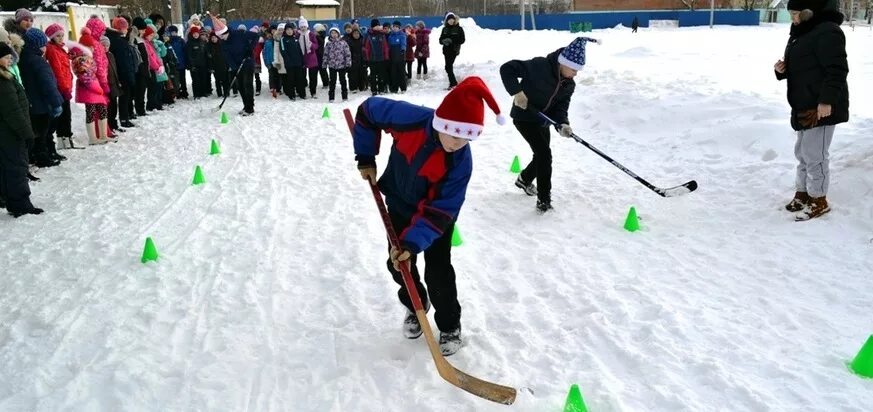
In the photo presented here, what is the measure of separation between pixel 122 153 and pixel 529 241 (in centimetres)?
672

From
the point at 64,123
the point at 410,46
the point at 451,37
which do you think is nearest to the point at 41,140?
the point at 64,123

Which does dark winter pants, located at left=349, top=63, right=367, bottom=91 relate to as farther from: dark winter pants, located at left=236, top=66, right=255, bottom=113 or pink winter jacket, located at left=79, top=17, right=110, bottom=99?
pink winter jacket, located at left=79, top=17, right=110, bottom=99

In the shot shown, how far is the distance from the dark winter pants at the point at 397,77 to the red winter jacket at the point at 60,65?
780 cm

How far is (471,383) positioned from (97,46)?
900 centimetres

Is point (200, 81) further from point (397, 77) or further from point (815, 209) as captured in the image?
point (815, 209)

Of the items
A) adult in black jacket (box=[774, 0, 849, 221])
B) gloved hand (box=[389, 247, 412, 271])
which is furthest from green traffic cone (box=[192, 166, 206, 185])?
adult in black jacket (box=[774, 0, 849, 221])

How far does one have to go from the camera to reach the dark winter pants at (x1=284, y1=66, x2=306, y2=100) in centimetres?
1462

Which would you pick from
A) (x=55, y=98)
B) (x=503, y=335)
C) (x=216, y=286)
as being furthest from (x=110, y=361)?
(x=55, y=98)

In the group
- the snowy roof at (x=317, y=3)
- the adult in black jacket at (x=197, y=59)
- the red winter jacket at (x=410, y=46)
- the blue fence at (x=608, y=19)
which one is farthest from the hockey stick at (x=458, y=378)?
the snowy roof at (x=317, y=3)

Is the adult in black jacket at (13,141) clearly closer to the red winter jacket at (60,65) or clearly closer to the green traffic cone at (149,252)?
the red winter jacket at (60,65)

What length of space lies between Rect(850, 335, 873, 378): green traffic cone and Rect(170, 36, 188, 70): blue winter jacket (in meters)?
14.9

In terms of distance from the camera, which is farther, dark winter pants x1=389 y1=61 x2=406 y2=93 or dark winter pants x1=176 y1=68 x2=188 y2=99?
dark winter pants x1=176 y1=68 x2=188 y2=99

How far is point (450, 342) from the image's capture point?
349 cm

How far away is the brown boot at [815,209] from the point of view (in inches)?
201
